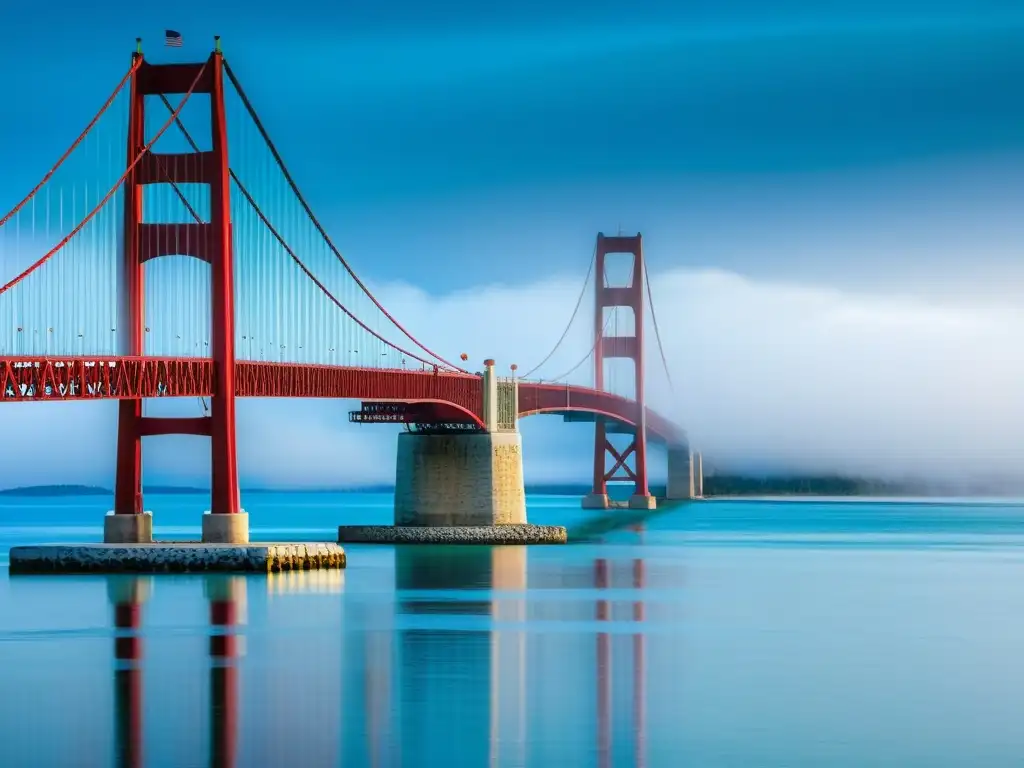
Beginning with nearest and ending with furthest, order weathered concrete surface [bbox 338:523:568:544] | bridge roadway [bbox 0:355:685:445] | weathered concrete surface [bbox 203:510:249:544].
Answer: bridge roadway [bbox 0:355:685:445]
weathered concrete surface [bbox 203:510:249:544]
weathered concrete surface [bbox 338:523:568:544]

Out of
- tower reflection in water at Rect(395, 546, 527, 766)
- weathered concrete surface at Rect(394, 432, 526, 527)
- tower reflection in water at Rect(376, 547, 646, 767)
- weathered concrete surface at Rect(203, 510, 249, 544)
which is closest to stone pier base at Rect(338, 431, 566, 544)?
weathered concrete surface at Rect(394, 432, 526, 527)

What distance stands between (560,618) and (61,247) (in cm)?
1749

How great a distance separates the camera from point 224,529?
5222cm

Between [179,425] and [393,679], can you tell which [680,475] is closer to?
[179,425]

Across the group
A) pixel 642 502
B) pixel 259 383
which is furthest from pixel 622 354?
pixel 259 383

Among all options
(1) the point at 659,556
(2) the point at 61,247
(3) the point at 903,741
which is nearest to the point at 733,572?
(1) the point at 659,556

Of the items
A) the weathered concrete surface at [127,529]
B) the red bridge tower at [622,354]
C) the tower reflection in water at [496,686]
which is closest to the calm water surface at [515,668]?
the tower reflection in water at [496,686]

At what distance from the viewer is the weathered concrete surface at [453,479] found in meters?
70.9

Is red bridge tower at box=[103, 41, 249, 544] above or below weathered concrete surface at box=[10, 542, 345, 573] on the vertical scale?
above

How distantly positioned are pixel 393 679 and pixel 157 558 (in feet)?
72.5

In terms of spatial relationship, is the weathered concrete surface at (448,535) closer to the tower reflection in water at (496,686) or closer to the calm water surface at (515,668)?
the calm water surface at (515,668)

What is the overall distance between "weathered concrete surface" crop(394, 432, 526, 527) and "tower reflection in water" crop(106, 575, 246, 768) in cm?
2107

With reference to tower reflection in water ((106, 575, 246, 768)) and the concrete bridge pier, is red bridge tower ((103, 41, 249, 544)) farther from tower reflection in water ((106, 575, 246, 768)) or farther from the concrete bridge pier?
the concrete bridge pier

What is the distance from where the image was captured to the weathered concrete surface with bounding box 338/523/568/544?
69938mm
